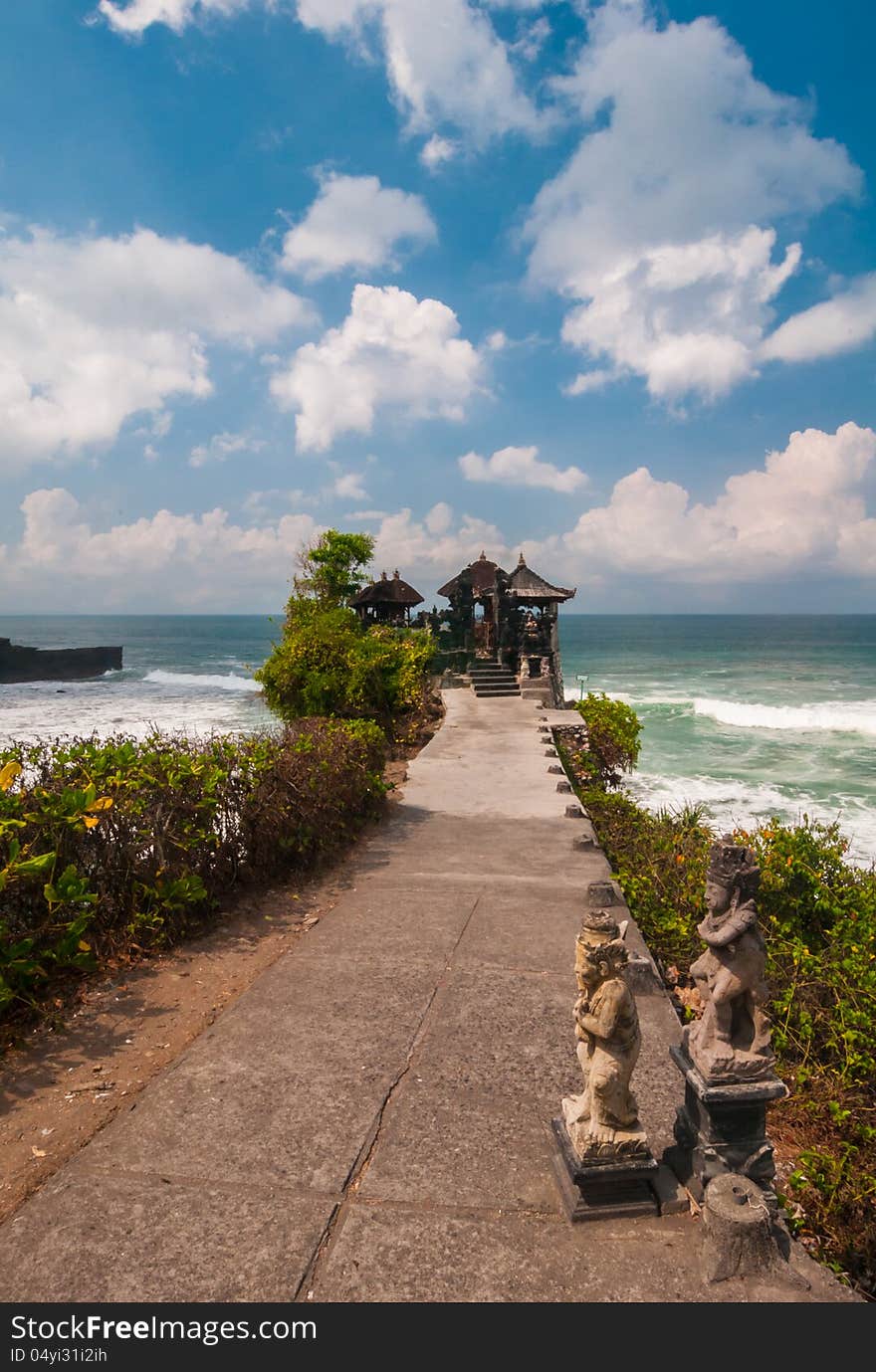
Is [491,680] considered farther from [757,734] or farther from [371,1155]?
[371,1155]

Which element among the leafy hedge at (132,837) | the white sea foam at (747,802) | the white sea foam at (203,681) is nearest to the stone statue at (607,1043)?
the leafy hedge at (132,837)

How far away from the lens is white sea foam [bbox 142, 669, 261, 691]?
58.9 metres

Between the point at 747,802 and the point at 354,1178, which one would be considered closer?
the point at 354,1178

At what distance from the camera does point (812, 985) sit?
4.66 metres

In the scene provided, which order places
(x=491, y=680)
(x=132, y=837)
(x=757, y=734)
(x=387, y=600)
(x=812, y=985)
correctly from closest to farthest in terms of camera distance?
(x=812, y=985)
(x=132, y=837)
(x=491, y=680)
(x=387, y=600)
(x=757, y=734)

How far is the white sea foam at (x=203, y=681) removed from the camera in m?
58.9

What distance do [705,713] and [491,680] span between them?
71.9 feet

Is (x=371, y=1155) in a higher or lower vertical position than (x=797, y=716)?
higher

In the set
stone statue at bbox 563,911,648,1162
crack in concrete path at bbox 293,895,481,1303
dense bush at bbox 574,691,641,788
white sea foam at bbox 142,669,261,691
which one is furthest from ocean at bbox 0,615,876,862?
stone statue at bbox 563,911,648,1162

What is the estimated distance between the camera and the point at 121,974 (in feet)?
15.6

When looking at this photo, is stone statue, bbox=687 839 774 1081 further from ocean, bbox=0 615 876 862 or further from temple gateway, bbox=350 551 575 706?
temple gateway, bbox=350 551 575 706

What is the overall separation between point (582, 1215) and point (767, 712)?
3835 cm

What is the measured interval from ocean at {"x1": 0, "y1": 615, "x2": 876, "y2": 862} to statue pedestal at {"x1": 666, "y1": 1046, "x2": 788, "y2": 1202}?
5.66 metres

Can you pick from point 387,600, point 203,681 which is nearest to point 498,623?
point 387,600
